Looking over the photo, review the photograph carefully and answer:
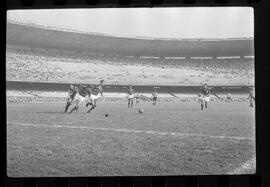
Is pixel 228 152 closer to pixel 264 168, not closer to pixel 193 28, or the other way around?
pixel 264 168

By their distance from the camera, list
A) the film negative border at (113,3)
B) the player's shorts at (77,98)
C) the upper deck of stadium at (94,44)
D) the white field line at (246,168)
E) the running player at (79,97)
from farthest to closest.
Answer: the upper deck of stadium at (94,44)
the player's shorts at (77,98)
the running player at (79,97)
the white field line at (246,168)
the film negative border at (113,3)

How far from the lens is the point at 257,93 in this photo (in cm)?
501

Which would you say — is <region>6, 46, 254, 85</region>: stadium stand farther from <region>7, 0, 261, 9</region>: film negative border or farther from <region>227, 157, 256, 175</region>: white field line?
<region>7, 0, 261, 9</region>: film negative border

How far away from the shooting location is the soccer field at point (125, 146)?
4.62 metres

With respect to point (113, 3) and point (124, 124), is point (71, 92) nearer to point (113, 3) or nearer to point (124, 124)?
point (124, 124)

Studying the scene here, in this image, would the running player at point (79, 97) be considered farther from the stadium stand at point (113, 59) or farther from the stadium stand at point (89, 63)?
the stadium stand at point (89, 63)

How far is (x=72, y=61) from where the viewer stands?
939cm

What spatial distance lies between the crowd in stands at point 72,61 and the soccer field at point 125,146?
5.41ft

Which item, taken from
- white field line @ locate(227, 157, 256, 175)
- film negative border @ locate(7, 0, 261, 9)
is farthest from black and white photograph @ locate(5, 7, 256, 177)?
film negative border @ locate(7, 0, 261, 9)

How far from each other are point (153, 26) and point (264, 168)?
9.44 feet

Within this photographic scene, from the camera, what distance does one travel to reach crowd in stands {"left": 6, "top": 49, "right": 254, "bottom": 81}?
8.82m
